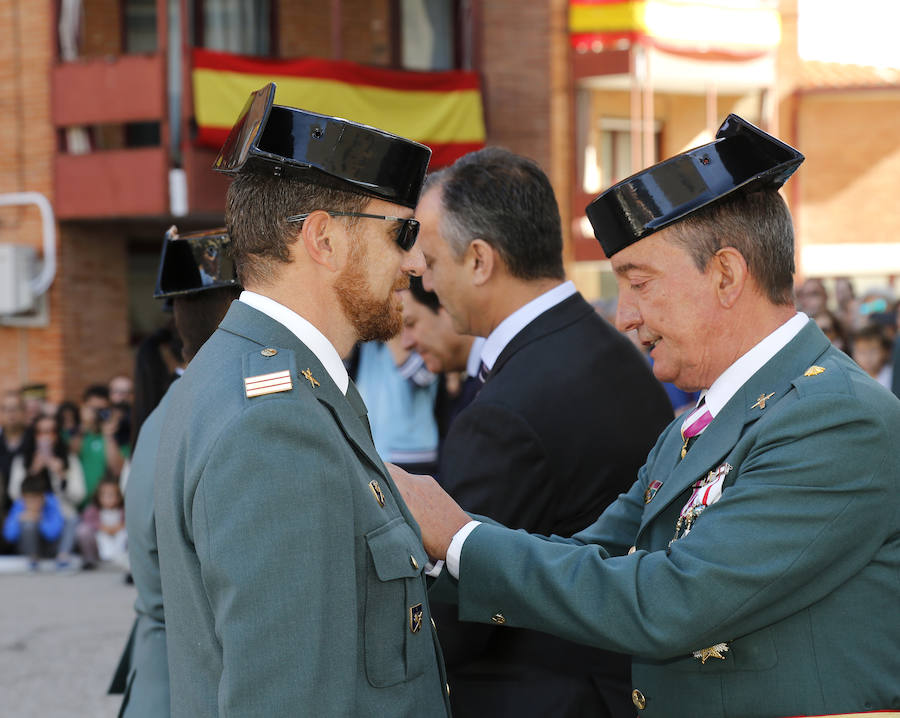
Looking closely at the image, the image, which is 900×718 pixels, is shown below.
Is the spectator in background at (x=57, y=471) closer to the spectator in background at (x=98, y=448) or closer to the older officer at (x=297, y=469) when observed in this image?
the spectator in background at (x=98, y=448)

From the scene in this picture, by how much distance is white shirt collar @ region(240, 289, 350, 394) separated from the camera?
176cm

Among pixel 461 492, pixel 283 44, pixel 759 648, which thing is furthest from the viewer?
pixel 283 44

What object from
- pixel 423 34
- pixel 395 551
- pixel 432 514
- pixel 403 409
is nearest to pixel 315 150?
pixel 395 551

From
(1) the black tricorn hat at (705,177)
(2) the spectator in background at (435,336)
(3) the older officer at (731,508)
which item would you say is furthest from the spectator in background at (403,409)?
(1) the black tricorn hat at (705,177)

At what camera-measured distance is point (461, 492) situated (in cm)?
239

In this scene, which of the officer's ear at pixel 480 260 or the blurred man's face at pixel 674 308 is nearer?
the blurred man's face at pixel 674 308

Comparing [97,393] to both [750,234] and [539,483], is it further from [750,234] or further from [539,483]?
[750,234]

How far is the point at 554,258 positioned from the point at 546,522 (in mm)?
727

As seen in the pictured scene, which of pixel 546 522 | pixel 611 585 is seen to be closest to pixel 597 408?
pixel 546 522

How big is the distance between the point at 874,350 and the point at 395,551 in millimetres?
6574

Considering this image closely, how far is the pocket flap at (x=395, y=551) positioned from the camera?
65.5 inches

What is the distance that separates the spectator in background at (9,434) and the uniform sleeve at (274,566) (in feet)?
30.5

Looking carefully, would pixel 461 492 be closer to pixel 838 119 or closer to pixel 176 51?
pixel 176 51

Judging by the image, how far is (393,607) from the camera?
1.71 m
